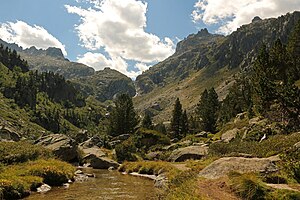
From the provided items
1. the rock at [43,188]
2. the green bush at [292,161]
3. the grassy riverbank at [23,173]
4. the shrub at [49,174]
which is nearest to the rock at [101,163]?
the grassy riverbank at [23,173]

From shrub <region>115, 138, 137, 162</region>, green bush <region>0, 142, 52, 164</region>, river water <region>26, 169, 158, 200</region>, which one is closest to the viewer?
river water <region>26, 169, 158, 200</region>

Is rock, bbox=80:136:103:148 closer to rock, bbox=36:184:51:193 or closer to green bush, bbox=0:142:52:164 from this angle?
green bush, bbox=0:142:52:164

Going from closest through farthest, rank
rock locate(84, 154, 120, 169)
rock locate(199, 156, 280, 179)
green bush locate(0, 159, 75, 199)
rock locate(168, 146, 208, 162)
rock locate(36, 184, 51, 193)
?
green bush locate(0, 159, 75, 199) < rock locate(199, 156, 280, 179) < rock locate(36, 184, 51, 193) < rock locate(168, 146, 208, 162) < rock locate(84, 154, 120, 169)

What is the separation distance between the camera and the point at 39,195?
26.2 metres

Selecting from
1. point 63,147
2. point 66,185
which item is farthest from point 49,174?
point 63,147

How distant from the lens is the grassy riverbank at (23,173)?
24.8 meters

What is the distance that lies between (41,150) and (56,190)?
15.9 meters

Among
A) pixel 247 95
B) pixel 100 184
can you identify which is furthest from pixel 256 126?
pixel 247 95

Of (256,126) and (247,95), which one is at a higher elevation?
(247,95)

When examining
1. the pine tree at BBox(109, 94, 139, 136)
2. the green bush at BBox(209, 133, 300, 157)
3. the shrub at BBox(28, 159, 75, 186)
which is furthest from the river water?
the pine tree at BBox(109, 94, 139, 136)

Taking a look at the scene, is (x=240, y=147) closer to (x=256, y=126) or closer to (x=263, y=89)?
(x=263, y=89)

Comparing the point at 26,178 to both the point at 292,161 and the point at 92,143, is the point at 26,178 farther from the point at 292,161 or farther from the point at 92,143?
the point at 92,143

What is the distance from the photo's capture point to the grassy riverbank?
24.8 m

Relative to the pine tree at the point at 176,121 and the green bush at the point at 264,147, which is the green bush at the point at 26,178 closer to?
the green bush at the point at 264,147
